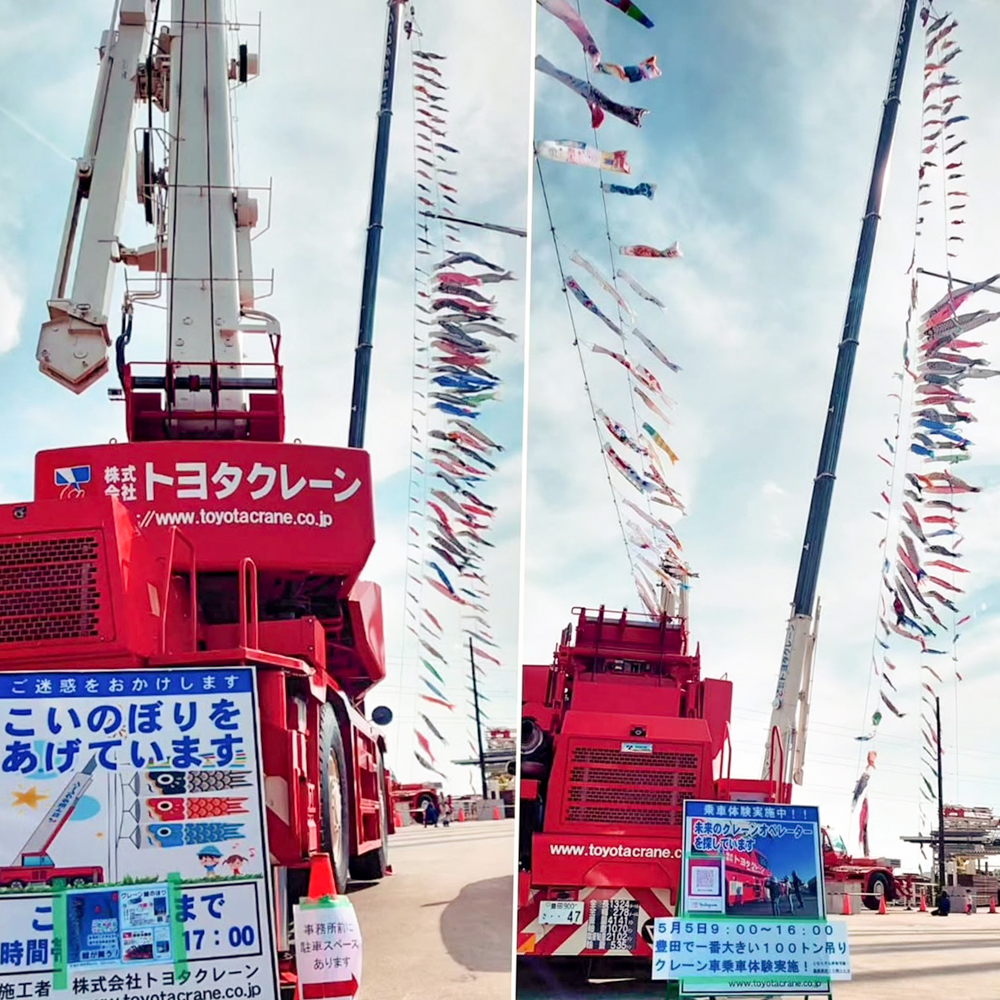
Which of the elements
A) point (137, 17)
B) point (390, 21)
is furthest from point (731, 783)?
point (390, 21)

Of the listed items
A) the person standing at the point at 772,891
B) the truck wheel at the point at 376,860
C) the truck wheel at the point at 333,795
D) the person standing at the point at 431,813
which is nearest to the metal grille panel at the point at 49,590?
the truck wheel at the point at 333,795

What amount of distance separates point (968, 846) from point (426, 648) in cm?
2481

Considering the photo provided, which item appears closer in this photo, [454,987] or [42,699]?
[42,699]

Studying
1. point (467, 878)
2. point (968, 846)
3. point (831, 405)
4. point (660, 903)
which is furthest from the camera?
point (968, 846)

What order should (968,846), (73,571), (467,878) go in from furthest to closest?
(968,846), (467,878), (73,571)

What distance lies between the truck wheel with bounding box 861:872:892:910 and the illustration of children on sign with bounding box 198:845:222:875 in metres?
15.7

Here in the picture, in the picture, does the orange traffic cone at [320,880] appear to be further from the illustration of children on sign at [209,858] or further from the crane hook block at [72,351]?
the crane hook block at [72,351]

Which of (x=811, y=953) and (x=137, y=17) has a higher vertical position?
(x=137, y=17)

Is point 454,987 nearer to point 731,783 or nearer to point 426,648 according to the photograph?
point 731,783

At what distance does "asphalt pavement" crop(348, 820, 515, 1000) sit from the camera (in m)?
5.78

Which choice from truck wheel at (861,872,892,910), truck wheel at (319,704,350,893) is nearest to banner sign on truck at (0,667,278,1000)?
truck wheel at (319,704,350,893)

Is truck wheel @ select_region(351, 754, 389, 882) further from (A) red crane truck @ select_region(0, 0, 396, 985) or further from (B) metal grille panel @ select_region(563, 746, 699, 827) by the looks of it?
(B) metal grille panel @ select_region(563, 746, 699, 827)

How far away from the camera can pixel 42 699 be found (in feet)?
12.4

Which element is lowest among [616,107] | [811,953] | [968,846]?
[968,846]
